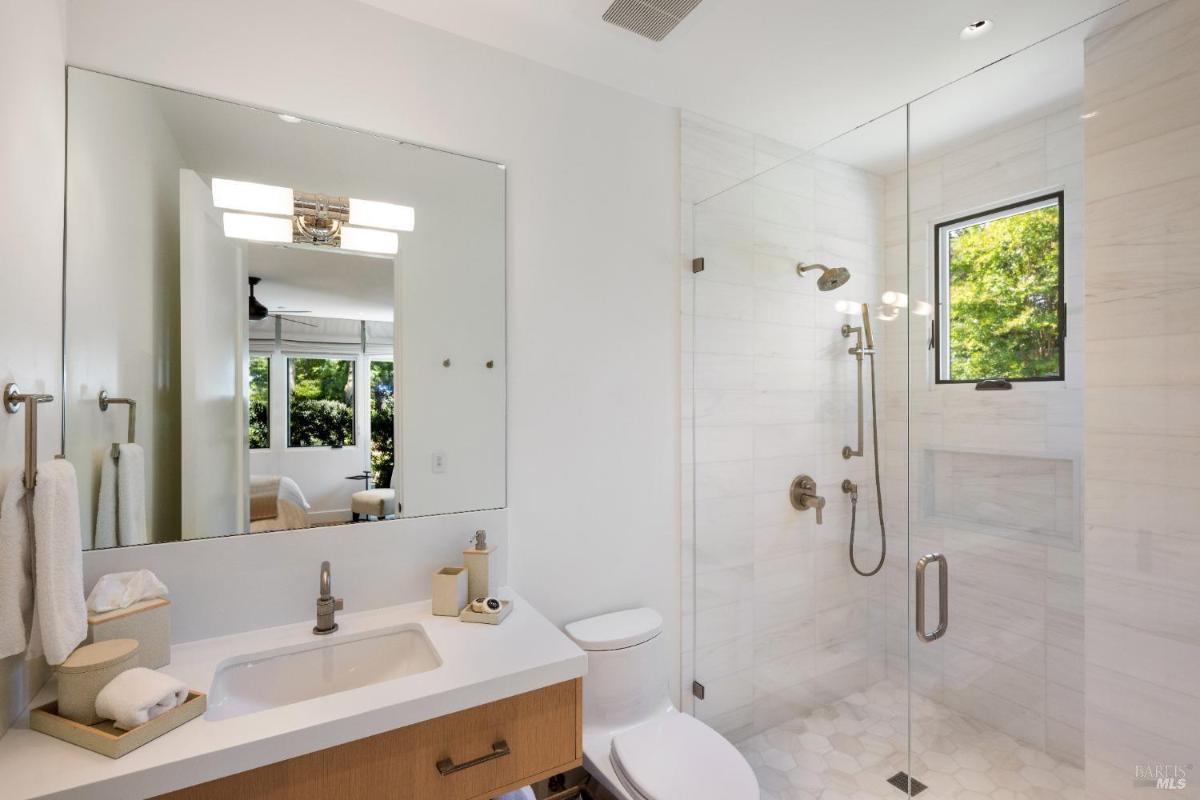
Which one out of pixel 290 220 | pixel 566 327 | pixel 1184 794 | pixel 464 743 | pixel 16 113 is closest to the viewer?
pixel 16 113

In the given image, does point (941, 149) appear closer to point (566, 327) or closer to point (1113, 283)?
point (1113, 283)

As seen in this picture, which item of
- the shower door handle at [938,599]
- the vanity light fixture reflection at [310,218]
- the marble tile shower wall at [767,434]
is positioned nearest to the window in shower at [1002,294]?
the marble tile shower wall at [767,434]

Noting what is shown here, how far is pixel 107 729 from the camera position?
0.94 m

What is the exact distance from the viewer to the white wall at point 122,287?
124 cm

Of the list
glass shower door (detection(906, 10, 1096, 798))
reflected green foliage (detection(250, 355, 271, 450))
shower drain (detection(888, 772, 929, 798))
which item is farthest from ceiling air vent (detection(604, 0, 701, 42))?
shower drain (detection(888, 772, 929, 798))

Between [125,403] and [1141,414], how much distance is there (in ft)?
7.88

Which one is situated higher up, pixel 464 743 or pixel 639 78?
pixel 639 78

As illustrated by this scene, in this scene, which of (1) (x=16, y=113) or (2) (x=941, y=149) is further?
(2) (x=941, y=149)

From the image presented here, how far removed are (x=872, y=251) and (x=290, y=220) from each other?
1.66 metres

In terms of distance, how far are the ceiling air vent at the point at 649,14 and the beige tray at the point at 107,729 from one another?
6.23 feet

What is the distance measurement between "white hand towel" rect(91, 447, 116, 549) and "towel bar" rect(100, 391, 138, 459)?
0.02 meters

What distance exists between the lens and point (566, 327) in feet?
6.21

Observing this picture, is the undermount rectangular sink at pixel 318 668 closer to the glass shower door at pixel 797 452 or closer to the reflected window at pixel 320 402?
the reflected window at pixel 320 402

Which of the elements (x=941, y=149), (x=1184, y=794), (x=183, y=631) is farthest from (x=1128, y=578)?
(x=183, y=631)
